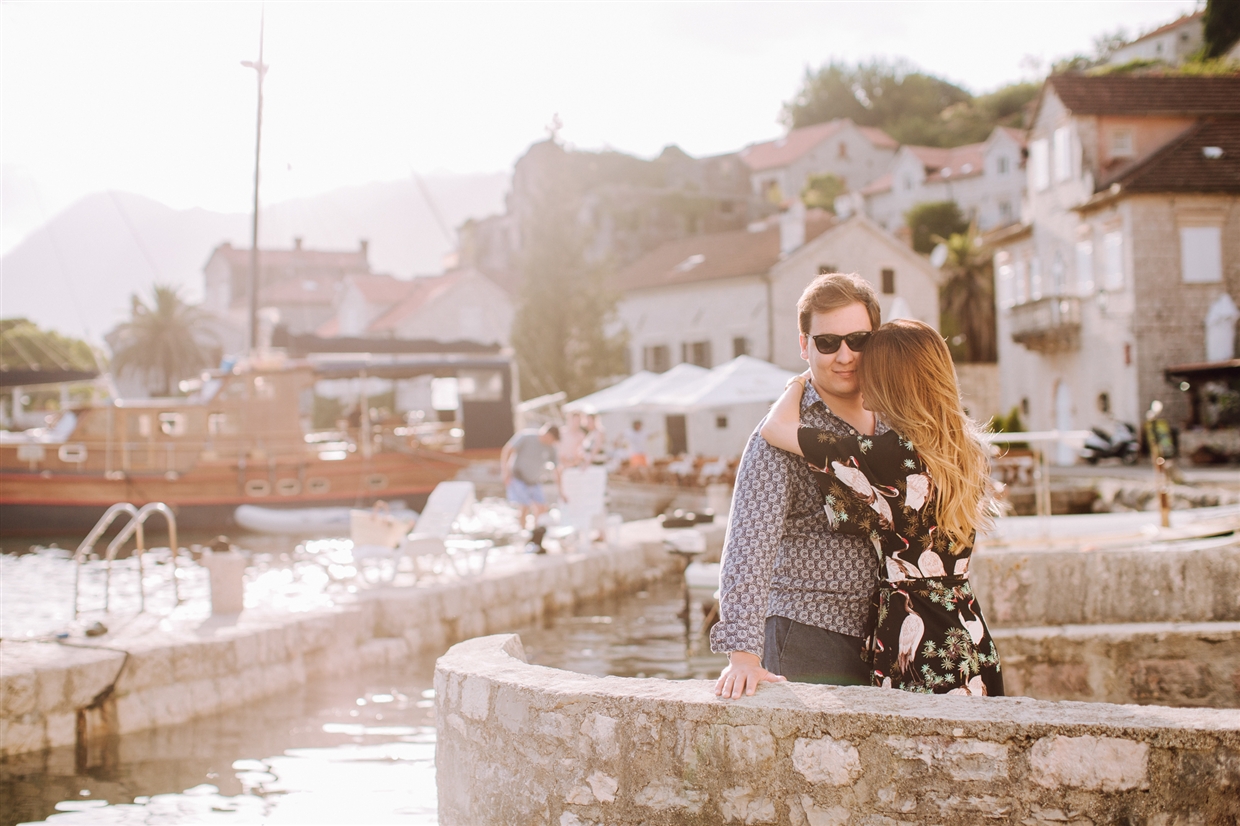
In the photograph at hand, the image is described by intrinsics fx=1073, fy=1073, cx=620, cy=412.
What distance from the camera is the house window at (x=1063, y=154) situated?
99.7ft

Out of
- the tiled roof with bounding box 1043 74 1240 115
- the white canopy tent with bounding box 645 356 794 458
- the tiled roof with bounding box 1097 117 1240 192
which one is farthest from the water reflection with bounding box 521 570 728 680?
the tiled roof with bounding box 1043 74 1240 115

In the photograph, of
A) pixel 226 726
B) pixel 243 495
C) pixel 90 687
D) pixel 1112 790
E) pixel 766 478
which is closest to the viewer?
pixel 1112 790

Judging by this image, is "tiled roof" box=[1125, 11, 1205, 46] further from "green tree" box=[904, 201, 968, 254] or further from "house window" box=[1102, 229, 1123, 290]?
"house window" box=[1102, 229, 1123, 290]

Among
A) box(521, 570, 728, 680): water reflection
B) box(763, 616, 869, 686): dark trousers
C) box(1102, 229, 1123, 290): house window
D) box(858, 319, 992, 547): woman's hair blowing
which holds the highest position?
box(1102, 229, 1123, 290): house window

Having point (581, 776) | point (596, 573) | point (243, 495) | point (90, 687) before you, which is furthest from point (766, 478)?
point (243, 495)

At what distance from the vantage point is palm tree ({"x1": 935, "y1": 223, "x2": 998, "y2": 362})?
48.2 metres

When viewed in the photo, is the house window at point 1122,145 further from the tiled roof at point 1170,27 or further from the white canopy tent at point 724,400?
the tiled roof at point 1170,27

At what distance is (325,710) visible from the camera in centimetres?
755

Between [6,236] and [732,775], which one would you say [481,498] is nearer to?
[6,236]

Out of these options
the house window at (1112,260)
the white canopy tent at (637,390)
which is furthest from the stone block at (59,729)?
the house window at (1112,260)

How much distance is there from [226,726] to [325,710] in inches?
28.8

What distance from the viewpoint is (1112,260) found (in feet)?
94.0

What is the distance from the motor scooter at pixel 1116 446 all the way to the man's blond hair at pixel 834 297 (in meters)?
25.6

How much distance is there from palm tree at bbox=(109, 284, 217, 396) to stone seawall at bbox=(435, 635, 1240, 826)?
224 feet
